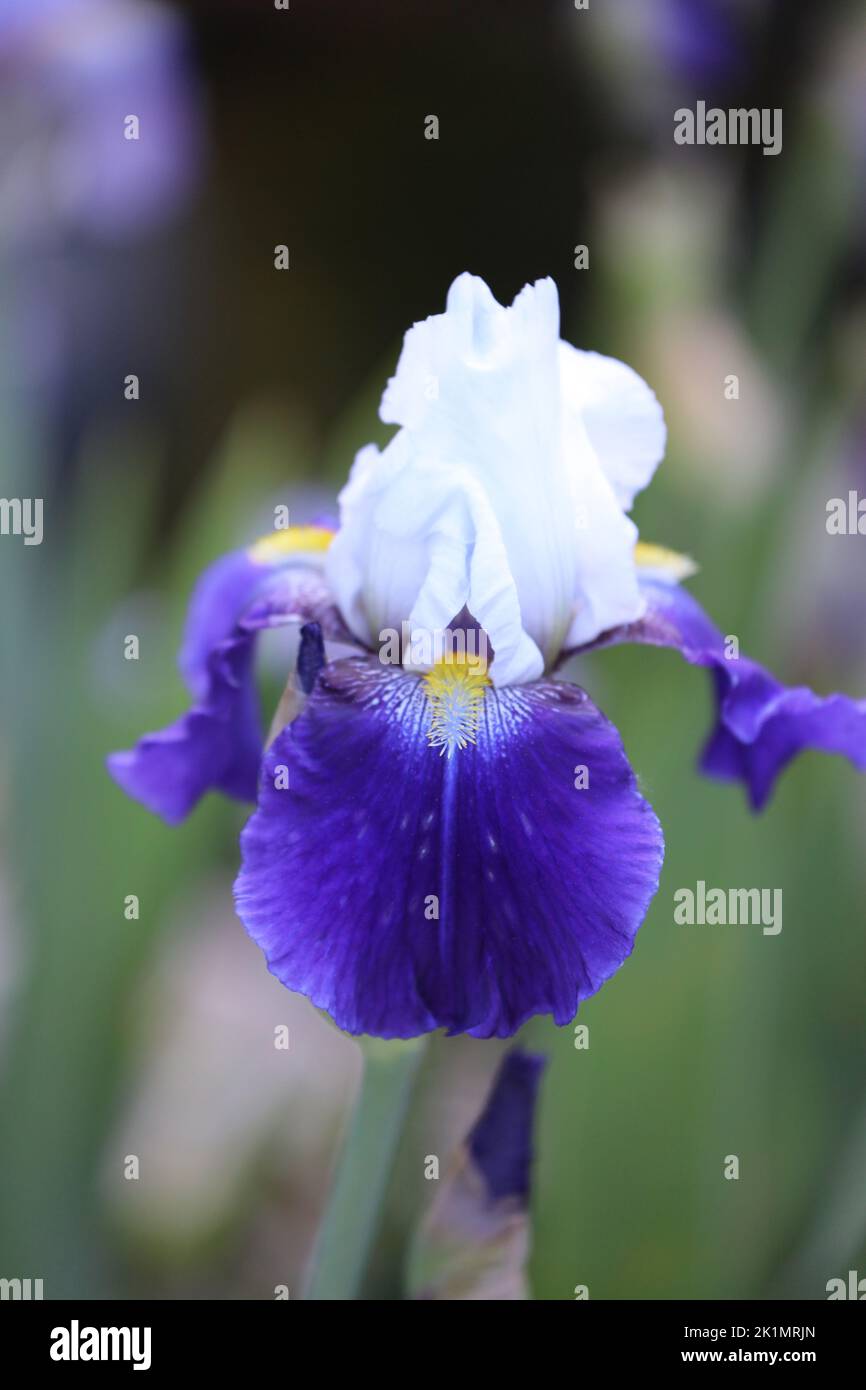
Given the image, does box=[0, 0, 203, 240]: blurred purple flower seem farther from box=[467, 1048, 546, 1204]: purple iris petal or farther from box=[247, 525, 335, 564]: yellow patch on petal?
box=[467, 1048, 546, 1204]: purple iris petal

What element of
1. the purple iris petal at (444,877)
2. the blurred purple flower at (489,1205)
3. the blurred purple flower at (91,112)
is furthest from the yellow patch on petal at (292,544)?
the blurred purple flower at (91,112)

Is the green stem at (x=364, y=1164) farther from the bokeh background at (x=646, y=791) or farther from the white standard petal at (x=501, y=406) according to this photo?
the bokeh background at (x=646, y=791)

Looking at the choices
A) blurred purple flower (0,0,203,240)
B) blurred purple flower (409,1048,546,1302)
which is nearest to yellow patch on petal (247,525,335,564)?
blurred purple flower (409,1048,546,1302)

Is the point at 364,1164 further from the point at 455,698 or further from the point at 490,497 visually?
the point at 490,497

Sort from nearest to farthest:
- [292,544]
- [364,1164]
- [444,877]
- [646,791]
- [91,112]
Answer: [444,877] → [364,1164] → [292,544] → [646,791] → [91,112]

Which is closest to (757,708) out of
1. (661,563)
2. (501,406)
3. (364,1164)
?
(661,563)
